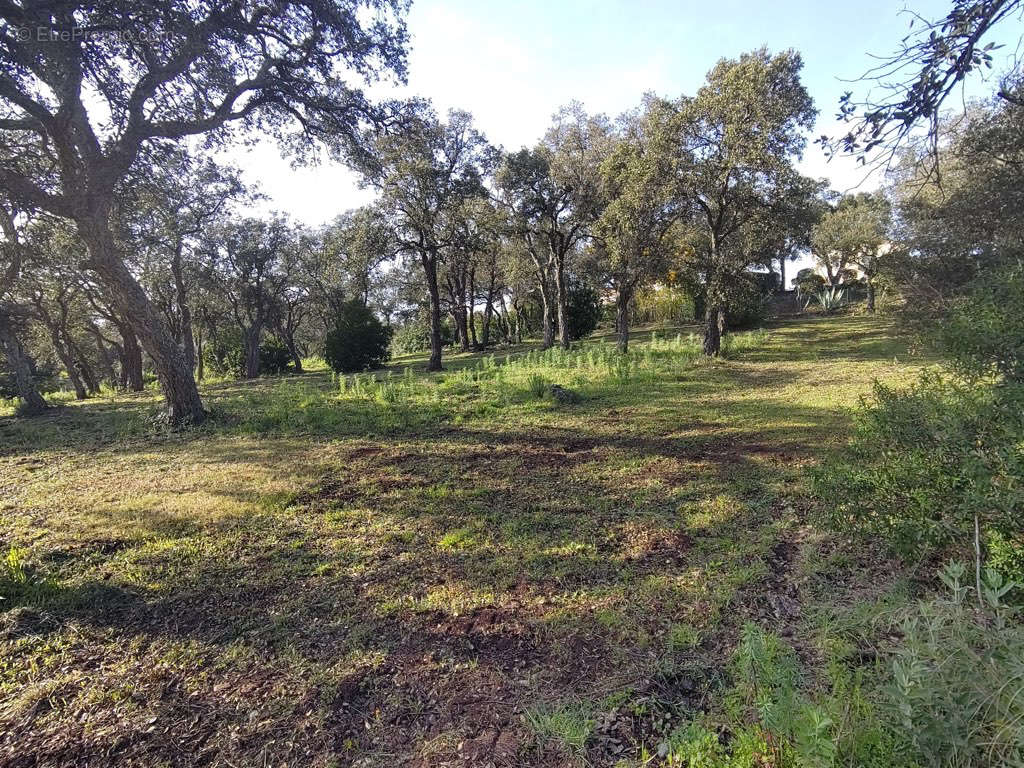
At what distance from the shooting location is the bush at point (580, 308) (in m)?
25.5

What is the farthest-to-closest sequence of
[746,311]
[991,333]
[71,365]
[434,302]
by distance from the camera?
[71,365], [746,311], [434,302], [991,333]

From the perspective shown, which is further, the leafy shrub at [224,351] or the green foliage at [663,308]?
the green foliage at [663,308]

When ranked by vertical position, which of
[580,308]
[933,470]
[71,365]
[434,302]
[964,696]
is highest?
[580,308]

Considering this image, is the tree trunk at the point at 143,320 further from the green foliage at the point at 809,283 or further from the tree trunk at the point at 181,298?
the green foliage at the point at 809,283

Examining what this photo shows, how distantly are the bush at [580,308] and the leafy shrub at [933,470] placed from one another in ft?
74.3

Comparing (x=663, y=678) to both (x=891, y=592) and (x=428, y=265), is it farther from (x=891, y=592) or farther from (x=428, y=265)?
(x=428, y=265)

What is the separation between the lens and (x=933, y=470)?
2516 millimetres

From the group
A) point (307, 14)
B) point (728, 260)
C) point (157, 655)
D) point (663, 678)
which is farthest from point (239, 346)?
point (663, 678)

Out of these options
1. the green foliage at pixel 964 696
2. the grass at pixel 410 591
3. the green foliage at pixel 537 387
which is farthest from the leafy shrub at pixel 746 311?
the green foliage at pixel 964 696

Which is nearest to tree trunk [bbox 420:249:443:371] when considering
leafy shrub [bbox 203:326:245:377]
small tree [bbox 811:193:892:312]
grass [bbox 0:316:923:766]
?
grass [bbox 0:316:923:766]

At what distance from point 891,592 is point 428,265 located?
15.6 m

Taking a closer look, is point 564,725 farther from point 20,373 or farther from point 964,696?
point 20,373

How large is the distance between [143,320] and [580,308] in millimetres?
20555

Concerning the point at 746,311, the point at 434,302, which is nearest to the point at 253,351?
the point at 434,302
